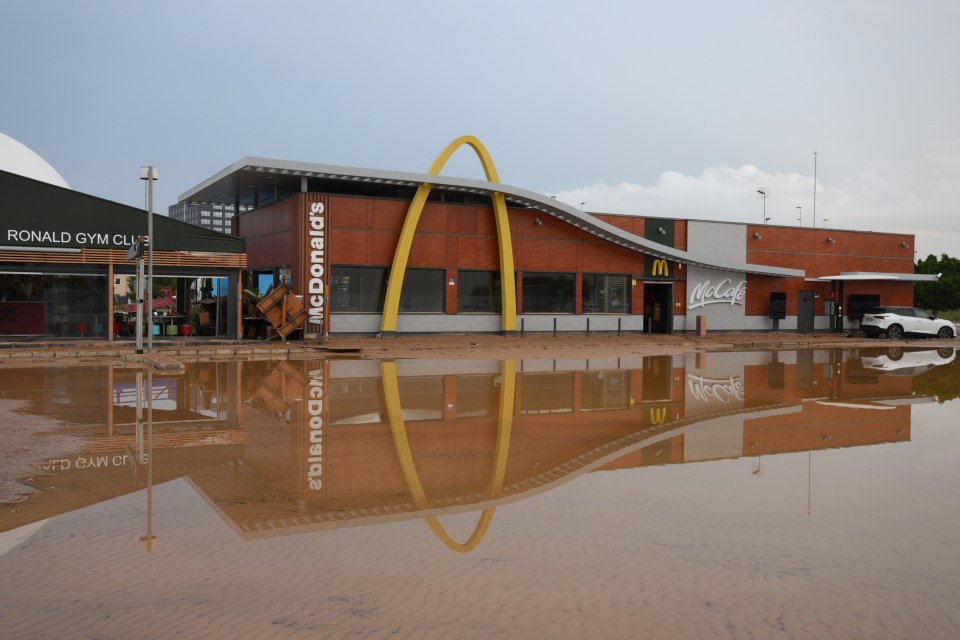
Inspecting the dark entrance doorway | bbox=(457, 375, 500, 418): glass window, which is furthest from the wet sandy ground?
bbox=(457, 375, 500, 418): glass window

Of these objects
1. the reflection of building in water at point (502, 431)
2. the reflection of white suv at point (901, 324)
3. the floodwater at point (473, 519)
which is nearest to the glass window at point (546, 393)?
the reflection of building in water at point (502, 431)

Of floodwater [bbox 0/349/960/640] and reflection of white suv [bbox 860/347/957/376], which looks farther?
reflection of white suv [bbox 860/347/957/376]

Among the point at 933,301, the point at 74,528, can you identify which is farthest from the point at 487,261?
the point at 933,301

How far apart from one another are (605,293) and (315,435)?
28.1 metres

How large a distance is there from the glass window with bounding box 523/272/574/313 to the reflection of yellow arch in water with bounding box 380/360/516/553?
16388 millimetres

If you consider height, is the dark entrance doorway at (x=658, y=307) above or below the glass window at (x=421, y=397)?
above

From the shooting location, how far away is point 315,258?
29.5 metres

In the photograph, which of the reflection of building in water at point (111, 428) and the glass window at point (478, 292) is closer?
the reflection of building in water at point (111, 428)

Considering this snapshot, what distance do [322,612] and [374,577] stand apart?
63 cm

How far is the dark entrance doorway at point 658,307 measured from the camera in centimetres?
3966

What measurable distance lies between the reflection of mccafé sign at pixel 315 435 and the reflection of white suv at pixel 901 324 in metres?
32.9

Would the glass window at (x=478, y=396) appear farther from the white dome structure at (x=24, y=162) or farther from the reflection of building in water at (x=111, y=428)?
the white dome structure at (x=24, y=162)

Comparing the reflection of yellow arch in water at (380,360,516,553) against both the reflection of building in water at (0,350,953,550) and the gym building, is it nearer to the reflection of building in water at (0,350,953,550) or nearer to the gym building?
the reflection of building in water at (0,350,953,550)

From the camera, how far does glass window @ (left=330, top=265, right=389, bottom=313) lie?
30500 mm
